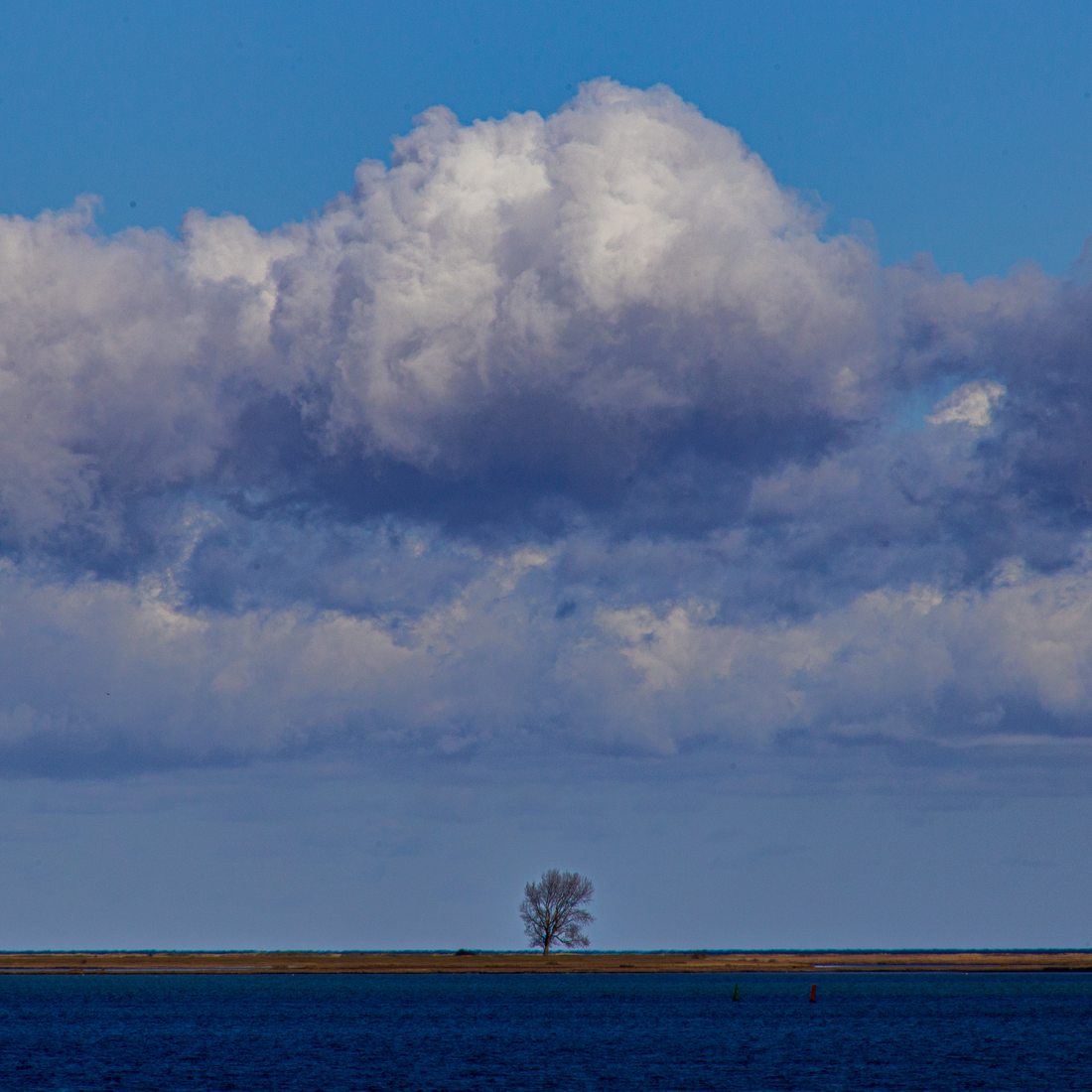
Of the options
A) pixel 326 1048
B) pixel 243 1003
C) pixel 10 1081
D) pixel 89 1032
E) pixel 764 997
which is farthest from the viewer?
pixel 764 997

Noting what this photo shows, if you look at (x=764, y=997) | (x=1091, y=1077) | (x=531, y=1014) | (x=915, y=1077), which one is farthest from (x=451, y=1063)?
(x=764, y=997)

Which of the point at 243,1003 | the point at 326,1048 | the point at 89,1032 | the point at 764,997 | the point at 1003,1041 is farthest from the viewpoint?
the point at 764,997

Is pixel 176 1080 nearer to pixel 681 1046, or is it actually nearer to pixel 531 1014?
pixel 681 1046

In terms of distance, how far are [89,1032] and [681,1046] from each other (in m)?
50.2

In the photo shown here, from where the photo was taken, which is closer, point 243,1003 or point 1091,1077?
point 1091,1077

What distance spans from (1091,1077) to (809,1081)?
17.9 m

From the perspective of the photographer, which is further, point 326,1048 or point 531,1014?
point 531,1014

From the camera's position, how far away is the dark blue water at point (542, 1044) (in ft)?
308

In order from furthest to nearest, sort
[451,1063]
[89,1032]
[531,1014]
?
[531,1014] → [89,1032] → [451,1063]

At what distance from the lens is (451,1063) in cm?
10288

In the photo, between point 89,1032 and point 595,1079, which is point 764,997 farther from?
point 595,1079

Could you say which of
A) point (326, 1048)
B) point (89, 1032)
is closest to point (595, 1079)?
point (326, 1048)

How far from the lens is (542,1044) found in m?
117

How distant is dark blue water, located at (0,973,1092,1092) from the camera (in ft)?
308
